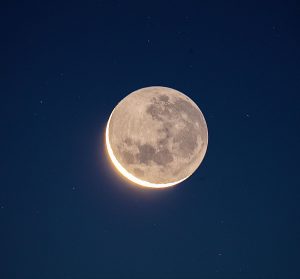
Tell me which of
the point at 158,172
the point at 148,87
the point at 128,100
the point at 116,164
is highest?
the point at 148,87

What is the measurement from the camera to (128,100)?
19.9ft

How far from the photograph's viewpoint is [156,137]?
18.1ft

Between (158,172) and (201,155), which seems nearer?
(158,172)

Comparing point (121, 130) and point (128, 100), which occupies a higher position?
point (128, 100)

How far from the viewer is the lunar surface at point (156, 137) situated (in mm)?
5547

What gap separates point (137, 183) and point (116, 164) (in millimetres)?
599

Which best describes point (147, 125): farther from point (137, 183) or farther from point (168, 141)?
point (137, 183)

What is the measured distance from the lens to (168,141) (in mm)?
5543

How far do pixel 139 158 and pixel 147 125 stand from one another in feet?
2.05

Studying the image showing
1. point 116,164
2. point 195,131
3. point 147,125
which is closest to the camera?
point 147,125

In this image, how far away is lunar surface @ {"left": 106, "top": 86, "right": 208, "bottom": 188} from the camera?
555cm

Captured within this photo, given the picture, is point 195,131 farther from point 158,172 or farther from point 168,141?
point 158,172

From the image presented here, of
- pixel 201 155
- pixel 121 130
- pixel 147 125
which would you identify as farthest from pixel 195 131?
pixel 121 130

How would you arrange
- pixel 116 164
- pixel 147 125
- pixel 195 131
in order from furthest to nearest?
pixel 116 164 → pixel 195 131 → pixel 147 125
